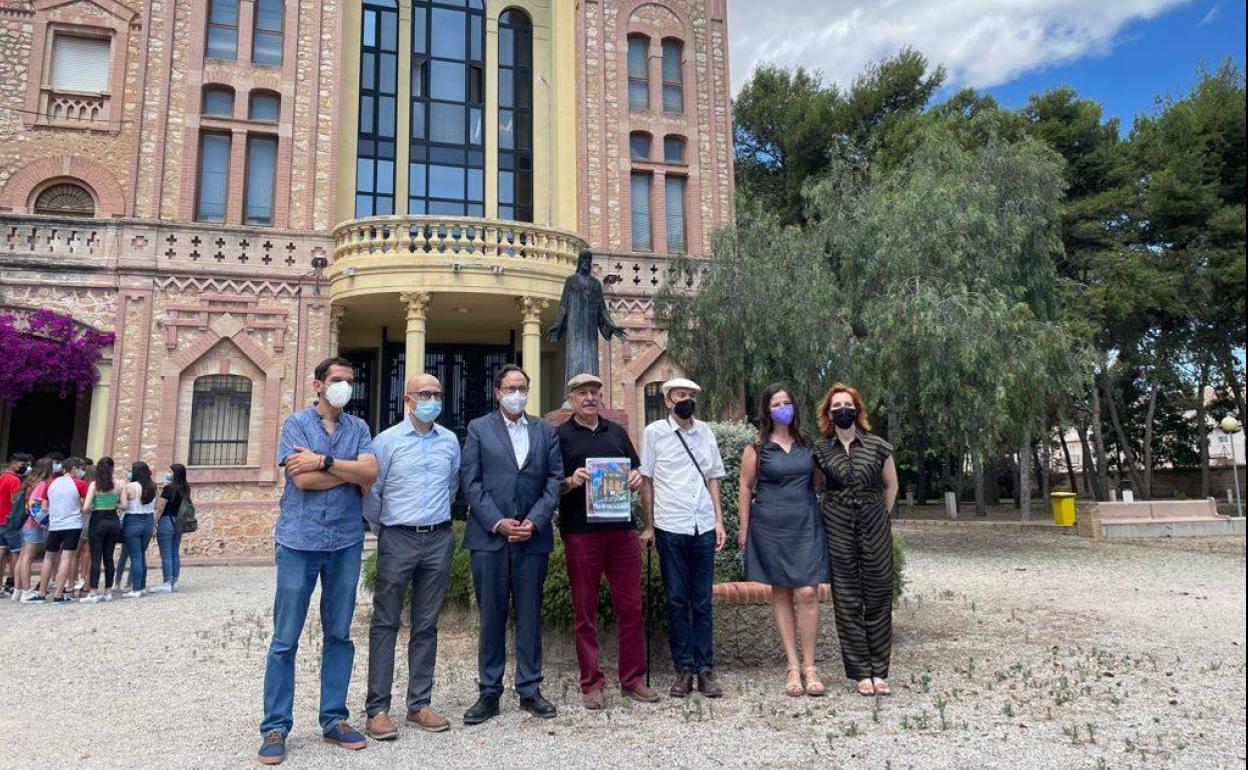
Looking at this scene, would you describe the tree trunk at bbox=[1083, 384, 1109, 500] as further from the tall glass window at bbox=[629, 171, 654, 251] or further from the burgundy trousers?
the burgundy trousers

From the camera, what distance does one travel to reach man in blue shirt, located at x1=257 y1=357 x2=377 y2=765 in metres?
4.04

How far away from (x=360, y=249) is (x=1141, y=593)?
14501 millimetres

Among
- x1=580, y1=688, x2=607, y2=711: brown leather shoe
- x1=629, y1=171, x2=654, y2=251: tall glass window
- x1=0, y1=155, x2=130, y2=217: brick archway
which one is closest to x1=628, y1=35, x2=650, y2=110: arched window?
x1=629, y1=171, x2=654, y2=251: tall glass window

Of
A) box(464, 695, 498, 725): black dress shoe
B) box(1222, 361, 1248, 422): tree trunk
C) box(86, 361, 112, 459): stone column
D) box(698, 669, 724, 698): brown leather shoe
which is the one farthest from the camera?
box(1222, 361, 1248, 422): tree trunk

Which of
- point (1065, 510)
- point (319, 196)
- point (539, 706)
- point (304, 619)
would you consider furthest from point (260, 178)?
point (1065, 510)

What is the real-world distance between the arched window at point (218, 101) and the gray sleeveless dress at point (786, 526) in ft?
55.1

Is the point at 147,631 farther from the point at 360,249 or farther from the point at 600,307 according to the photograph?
the point at 360,249

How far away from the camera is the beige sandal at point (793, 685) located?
4.90 metres

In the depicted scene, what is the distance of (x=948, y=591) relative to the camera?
930 centimetres

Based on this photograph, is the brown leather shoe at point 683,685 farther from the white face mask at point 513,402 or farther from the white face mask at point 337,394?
the white face mask at point 337,394

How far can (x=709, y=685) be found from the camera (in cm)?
494

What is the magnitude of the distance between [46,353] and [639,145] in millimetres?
13508

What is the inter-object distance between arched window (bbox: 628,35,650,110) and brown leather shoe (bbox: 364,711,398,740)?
700 inches

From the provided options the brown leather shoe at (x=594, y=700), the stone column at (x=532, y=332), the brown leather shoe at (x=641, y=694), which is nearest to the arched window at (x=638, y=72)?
the stone column at (x=532, y=332)
